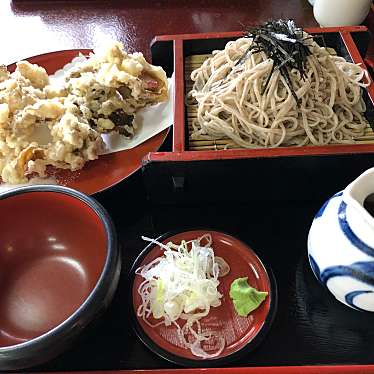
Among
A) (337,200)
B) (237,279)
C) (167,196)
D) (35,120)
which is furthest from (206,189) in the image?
(35,120)

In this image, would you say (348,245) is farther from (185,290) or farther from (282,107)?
(282,107)

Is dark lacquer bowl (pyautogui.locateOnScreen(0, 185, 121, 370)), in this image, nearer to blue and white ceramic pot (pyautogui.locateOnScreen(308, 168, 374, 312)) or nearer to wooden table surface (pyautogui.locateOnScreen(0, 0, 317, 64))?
blue and white ceramic pot (pyautogui.locateOnScreen(308, 168, 374, 312))

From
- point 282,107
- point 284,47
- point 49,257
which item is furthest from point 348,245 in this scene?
point 49,257

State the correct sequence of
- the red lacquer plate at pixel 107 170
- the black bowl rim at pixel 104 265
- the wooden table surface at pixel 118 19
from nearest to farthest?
the black bowl rim at pixel 104 265
the red lacquer plate at pixel 107 170
the wooden table surface at pixel 118 19

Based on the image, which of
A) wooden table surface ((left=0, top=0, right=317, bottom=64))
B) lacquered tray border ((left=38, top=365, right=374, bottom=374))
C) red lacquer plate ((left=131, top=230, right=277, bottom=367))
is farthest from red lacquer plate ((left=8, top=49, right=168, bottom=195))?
wooden table surface ((left=0, top=0, right=317, bottom=64))

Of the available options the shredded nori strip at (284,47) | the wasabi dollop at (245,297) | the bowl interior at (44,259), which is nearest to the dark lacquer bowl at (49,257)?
the bowl interior at (44,259)

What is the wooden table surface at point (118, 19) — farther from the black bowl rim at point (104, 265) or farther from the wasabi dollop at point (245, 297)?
the wasabi dollop at point (245, 297)
